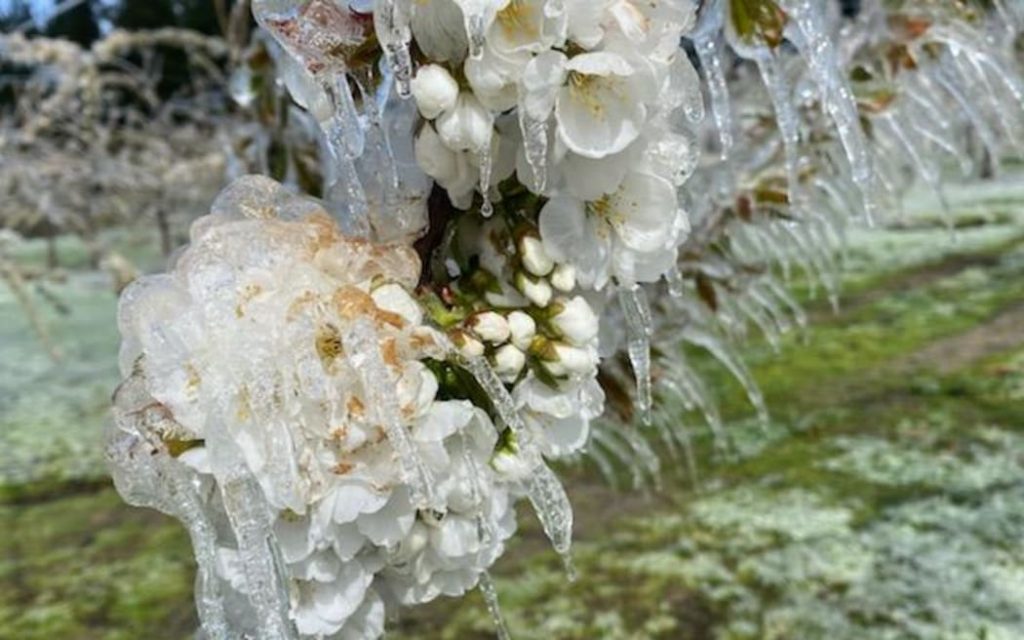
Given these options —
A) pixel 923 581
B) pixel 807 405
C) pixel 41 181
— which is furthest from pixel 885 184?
pixel 41 181

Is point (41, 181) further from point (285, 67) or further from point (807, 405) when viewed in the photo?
point (285, 67)

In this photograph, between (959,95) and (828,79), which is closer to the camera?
(828,79)

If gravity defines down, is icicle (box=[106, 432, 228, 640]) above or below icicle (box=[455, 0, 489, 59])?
below

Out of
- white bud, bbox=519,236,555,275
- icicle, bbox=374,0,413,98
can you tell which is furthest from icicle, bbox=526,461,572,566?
icicle, bbox=374,0,413,98

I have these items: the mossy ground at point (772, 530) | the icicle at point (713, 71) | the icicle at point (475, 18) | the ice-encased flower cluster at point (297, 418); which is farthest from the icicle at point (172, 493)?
the mossy ground at point (772, 530)

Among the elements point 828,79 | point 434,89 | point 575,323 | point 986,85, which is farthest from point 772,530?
point 434,89

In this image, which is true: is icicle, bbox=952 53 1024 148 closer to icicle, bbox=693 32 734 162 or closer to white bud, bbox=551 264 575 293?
icicle, bbox=693 32 734 162

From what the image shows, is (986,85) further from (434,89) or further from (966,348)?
(966,348)
